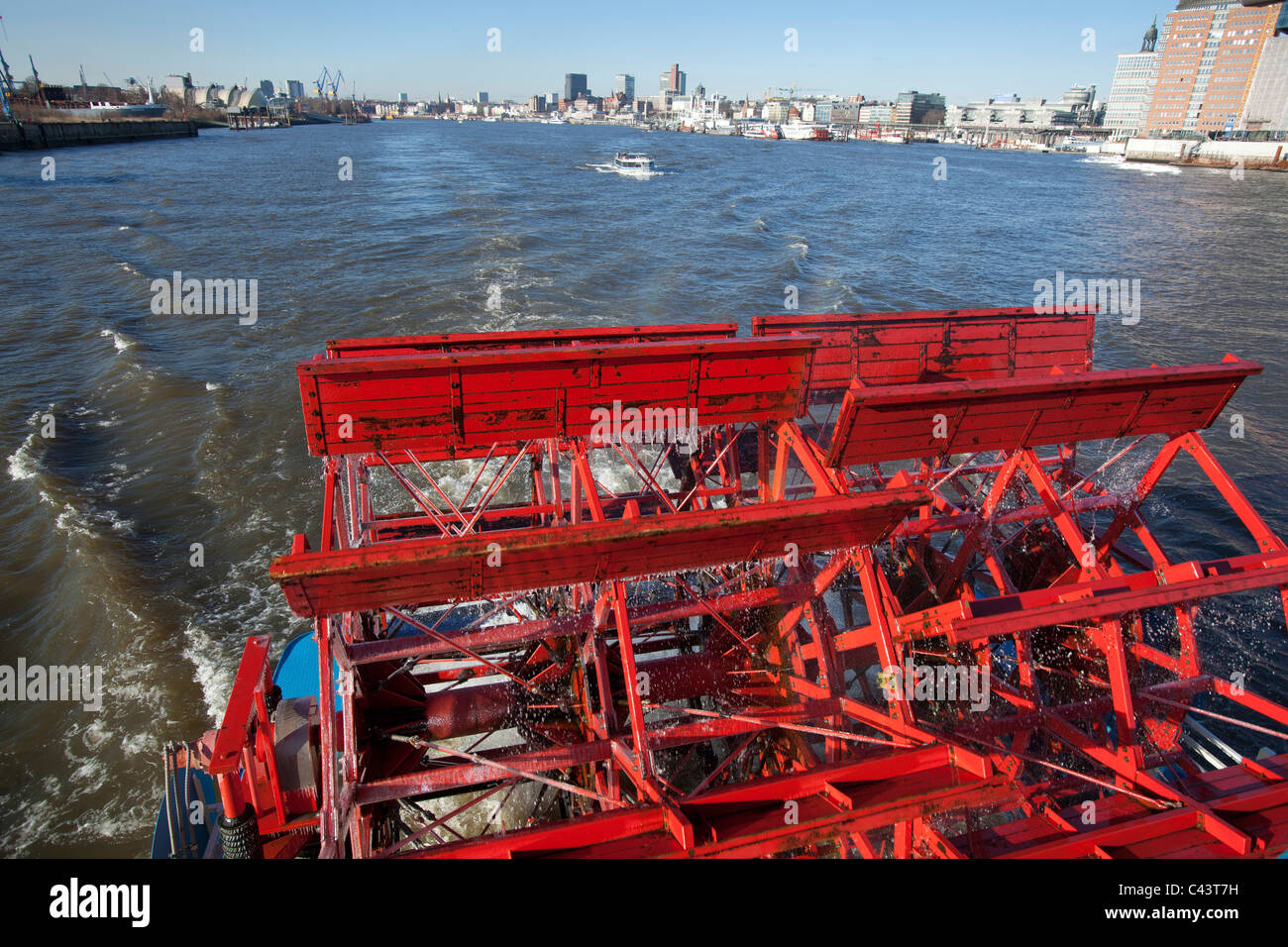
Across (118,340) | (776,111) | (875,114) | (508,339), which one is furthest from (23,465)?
(875,114)

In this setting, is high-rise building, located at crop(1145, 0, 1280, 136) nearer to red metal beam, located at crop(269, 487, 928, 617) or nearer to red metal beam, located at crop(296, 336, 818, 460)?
red metal beam, located at crop(296, 336, 818, 460)

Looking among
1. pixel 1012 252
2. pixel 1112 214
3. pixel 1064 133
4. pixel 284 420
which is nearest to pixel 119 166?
pixel 284 420

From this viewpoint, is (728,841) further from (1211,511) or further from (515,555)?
(1211,511)

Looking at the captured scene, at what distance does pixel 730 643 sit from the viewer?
859 centimetres

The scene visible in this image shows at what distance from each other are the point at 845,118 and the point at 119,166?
166264 mm

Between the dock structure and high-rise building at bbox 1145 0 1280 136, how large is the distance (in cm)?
11485

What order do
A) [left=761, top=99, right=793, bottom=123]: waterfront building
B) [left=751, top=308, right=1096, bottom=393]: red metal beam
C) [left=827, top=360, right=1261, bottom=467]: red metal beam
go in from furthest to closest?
1. [left=761, top=99, right=793, bottom=123]: waterfront building
2. [left=751, top=308, right=1096, bottom=393]: red metal beam
3. [left=827, top=360, right=1261, bottom=467]: red metal beam

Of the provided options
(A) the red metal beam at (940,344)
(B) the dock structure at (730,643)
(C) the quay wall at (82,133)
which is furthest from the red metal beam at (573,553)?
(C) the quay wall at (82,133)

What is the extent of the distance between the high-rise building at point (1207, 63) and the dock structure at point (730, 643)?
11485 centimetres

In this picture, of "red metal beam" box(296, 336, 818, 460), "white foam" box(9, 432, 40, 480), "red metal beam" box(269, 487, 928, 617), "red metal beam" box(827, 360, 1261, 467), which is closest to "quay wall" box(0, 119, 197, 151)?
"white foam" box(9, 432, 40, 480)

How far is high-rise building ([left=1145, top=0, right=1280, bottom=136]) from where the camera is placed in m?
89.4

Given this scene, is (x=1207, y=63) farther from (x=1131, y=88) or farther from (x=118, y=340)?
(x=118, y=340)

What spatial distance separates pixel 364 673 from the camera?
7.05 metres

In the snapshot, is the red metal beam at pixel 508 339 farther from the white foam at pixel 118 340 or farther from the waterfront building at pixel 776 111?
the waterfront building at pixel 776 111
